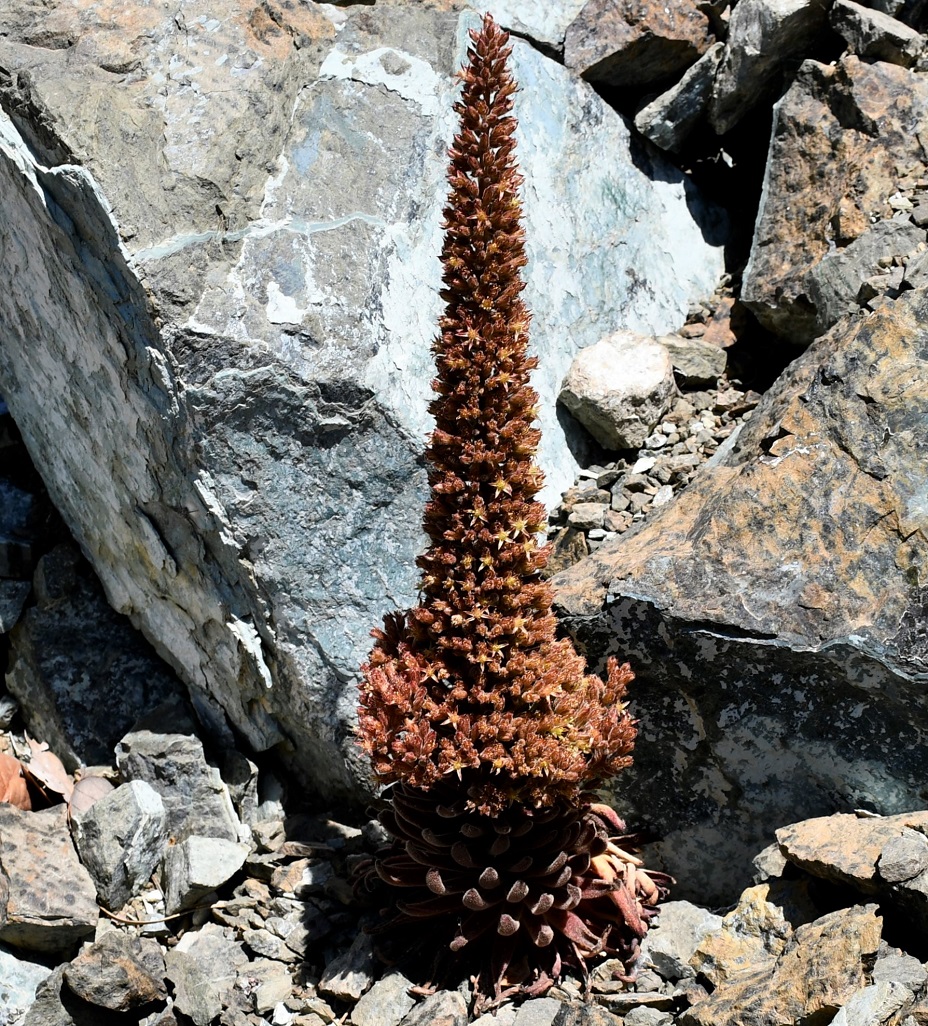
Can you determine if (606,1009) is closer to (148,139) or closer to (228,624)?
(228,624)

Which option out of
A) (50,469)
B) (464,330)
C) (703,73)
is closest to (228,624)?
(50,469)

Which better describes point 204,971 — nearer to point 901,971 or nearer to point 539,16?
point 901,971

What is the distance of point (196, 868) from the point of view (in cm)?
523

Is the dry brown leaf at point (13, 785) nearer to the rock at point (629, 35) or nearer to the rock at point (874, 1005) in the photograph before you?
the rock at point (874, 1005)

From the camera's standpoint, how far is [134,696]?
6.11 metres

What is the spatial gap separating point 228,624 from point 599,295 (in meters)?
2.56

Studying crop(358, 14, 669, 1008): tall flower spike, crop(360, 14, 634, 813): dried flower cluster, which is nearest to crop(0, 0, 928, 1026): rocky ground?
crop(358, 14, 669, 1008): tall flower spike

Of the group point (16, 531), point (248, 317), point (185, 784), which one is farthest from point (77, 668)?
point (248, 317)

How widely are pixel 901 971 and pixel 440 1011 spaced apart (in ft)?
5.14

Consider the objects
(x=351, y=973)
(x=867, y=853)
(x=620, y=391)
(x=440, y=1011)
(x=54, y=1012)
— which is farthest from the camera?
(x=620, y=391)

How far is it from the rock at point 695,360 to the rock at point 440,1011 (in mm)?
3171

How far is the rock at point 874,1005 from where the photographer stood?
339 centimetres

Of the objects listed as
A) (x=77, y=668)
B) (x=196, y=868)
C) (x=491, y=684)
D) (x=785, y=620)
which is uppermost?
(x=785, y=620)

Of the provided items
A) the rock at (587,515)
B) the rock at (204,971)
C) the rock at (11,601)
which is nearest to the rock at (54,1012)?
the rock at (204,971)
